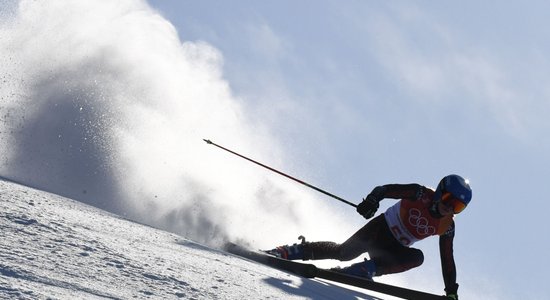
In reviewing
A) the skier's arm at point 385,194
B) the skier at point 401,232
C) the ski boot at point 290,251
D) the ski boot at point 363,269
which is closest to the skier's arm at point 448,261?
the skier at point 401,232

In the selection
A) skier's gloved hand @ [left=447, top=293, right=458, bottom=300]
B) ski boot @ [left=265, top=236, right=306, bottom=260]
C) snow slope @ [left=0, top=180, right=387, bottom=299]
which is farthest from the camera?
ski boot @ [left=265, top=236, right=306, bottom=260]

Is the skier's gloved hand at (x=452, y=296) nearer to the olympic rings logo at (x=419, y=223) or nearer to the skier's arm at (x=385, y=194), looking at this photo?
the olympic rings logo at (x=419, y=223)

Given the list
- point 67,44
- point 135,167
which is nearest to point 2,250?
point 135,167

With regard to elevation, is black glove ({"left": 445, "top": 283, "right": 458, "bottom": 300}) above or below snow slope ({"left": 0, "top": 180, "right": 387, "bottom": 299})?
above

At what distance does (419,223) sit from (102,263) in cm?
416

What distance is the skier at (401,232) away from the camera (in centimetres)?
655

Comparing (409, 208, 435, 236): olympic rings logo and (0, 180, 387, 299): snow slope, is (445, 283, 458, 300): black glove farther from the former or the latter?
(0, 180, 387, 299): snow slope

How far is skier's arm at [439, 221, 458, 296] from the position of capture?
655 cm

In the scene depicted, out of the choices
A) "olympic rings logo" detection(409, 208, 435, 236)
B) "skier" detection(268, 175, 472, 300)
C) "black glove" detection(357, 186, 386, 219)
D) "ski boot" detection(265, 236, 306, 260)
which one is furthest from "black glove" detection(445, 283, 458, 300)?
"ski boot" detection(265, 236, 306, 260)

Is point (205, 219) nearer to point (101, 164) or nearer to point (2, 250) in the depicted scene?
point (101, 164)

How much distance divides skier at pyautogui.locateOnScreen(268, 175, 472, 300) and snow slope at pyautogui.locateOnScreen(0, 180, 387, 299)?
1.71m

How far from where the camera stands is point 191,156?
37.0 ft

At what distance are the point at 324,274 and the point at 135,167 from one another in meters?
3.79

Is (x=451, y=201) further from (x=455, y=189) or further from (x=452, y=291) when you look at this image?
(x=452, y=291)
